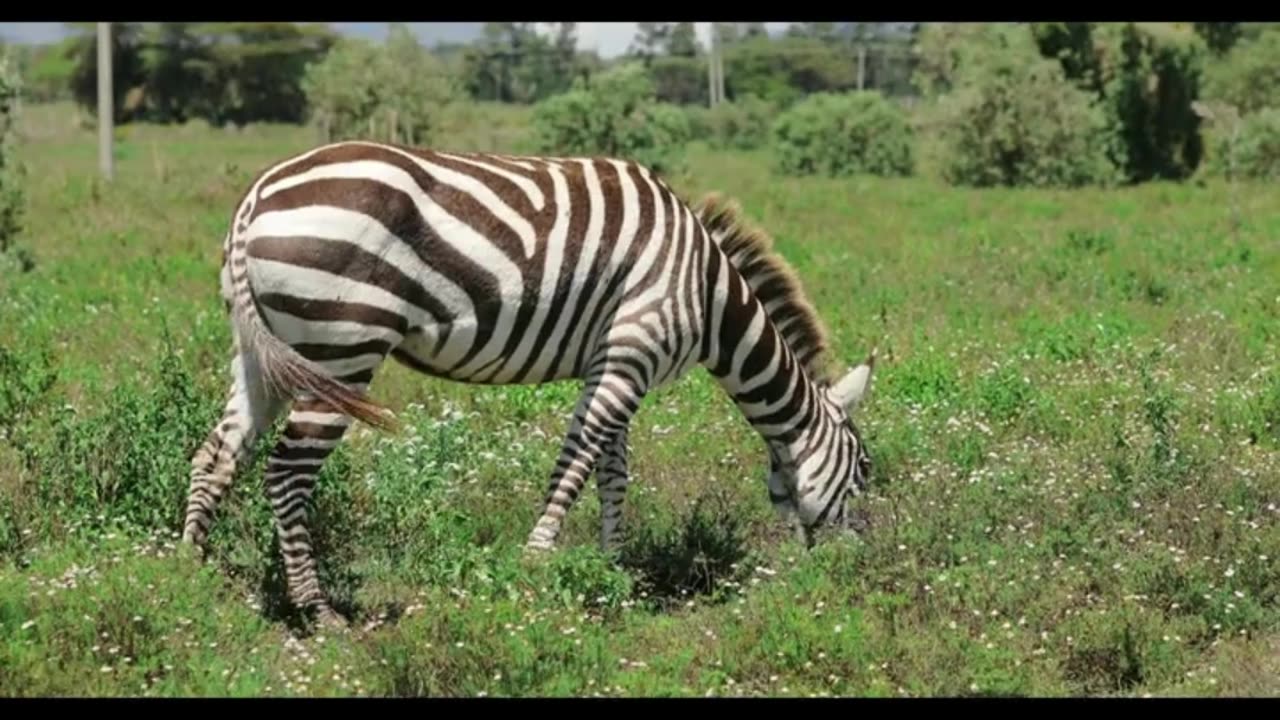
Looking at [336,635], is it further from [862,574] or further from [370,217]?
[862,574]

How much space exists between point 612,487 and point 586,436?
541mm

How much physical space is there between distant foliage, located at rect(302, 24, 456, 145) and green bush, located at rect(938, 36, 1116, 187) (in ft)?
39.7

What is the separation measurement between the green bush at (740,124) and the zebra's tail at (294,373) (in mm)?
46981

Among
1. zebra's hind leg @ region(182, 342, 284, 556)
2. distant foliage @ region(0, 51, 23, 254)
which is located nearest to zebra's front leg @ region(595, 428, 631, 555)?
zebra's hind leg @ region(182, 342, 284, 556)

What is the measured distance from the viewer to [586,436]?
6.32 m

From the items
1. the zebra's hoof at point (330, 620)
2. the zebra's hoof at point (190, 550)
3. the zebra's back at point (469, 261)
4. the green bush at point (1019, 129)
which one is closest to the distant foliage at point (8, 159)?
the zebra's hoof at point (190, 550)

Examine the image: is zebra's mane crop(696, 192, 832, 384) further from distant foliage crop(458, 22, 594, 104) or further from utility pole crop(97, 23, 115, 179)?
distant foliage crop(458, 22, 594, 104)

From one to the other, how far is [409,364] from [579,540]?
4.42 ft

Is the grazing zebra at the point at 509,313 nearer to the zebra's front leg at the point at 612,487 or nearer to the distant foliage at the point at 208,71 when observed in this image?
the zebra's front leg at the point at 612,487

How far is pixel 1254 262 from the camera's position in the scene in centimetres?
1498

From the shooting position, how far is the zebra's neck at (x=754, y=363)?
667 cm

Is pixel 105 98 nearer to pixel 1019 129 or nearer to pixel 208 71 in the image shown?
pixel 1019 129

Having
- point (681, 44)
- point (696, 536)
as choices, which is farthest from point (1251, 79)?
point (681, 44)

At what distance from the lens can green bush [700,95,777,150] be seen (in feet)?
174
